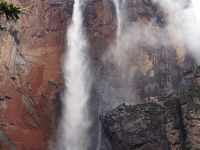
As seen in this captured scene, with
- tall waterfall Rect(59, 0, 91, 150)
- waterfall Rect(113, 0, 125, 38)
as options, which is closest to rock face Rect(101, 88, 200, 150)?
tall waterfall Rect(59, 0, 91, 150)

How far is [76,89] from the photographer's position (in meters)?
43.9

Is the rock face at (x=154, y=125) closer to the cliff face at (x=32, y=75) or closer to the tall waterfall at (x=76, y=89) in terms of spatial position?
the tall waterfall at (x=76, y=89)

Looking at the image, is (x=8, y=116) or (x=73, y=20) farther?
(x=73, y=20)

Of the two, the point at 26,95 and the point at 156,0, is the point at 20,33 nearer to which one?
the point at 26,95

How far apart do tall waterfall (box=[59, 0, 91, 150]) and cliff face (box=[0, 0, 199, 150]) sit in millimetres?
787

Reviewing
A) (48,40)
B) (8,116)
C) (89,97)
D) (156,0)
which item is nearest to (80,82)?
(89,97)

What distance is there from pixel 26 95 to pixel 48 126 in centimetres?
364

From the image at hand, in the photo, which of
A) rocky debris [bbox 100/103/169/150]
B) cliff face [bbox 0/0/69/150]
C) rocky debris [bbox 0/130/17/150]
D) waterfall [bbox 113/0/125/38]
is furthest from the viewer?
waterfall [bbox 113/0/125/38]

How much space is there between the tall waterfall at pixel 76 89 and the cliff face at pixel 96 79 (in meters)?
0.79

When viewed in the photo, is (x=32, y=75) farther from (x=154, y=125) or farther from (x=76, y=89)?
(x=154, y=125)

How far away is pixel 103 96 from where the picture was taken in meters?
41.7

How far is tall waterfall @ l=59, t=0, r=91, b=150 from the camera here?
1617 inches

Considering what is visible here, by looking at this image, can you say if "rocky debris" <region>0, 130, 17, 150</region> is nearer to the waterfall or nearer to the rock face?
the rock face

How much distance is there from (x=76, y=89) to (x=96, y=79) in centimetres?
236
